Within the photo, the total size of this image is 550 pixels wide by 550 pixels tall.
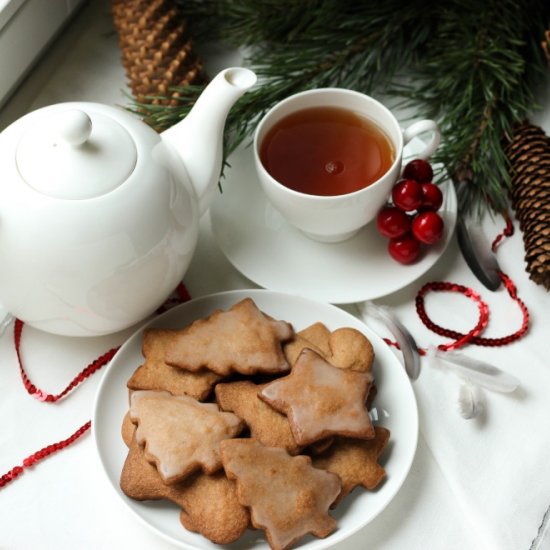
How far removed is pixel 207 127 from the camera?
0.89m

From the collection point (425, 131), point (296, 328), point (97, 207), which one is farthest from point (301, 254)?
point (97, 207)

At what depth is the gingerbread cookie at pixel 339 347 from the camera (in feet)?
2.90

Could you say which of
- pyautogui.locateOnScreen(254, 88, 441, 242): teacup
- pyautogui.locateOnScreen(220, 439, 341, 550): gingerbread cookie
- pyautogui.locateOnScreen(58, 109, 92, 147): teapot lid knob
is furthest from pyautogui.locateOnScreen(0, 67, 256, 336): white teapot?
pyautogui.locateOnScreen(220, 439, 341, 550): gingerbread cookie

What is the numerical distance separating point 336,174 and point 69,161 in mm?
337

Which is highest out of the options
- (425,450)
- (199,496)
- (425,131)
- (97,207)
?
(97,207)

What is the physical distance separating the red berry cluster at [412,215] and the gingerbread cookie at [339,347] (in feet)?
0.48

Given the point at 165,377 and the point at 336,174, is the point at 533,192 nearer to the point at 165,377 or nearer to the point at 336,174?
the point at 336,174

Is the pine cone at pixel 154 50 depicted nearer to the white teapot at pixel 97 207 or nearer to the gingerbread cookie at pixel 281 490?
the white teapot at pixel 97 207

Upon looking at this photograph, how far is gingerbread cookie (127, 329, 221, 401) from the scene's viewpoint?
2.85 ft

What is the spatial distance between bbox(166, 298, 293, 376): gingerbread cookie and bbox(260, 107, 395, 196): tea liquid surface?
0.18 meters

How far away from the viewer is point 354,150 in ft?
3.28

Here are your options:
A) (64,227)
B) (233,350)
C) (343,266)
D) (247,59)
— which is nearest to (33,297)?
(64,227)

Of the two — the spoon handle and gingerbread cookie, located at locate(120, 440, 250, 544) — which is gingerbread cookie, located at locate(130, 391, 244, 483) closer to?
gingerbread cookie, located at locate(120, 440, 250, 544)

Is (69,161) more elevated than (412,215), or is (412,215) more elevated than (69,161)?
(69,161)
